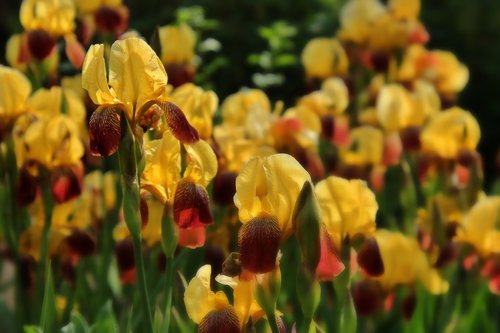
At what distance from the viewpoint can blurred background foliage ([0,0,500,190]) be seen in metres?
6.02

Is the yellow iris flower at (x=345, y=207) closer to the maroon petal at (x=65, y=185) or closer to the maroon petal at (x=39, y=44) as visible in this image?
the maroon petal at (x=65, y=185)

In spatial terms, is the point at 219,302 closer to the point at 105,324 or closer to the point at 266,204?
the point at 266,204

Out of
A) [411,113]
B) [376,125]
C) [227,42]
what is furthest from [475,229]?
[227,42]

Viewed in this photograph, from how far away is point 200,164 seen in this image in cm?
224

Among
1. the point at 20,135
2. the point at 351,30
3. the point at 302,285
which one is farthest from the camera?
the point at 351,30

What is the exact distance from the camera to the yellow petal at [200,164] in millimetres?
2232

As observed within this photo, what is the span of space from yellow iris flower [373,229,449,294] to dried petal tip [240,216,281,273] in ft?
4.22

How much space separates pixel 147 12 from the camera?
246 inches

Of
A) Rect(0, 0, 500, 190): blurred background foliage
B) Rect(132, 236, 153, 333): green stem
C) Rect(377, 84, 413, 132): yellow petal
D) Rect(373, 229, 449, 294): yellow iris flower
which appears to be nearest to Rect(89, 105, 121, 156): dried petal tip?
Rect(132, 236, 153, 333): green stem

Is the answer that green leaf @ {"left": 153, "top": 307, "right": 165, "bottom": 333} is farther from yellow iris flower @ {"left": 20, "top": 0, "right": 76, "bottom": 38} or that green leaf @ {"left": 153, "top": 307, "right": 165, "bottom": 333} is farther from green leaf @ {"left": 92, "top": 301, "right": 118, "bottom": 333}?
yellow iris flower @ {"left": 20, "top": 0, "right": 76, "bottom": 38}

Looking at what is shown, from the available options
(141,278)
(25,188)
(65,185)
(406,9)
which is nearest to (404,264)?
(65,185)

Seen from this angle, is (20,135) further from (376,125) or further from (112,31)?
(376,125)

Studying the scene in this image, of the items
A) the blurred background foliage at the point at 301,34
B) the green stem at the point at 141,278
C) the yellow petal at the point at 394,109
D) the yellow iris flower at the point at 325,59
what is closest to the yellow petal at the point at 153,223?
the green stem at the point at 141,278

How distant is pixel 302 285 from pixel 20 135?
4.53 feet
